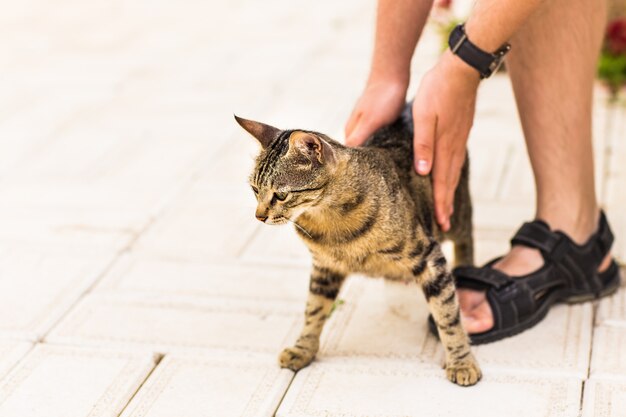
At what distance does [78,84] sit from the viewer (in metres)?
4.65

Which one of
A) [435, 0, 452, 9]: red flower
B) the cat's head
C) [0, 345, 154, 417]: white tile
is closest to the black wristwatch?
the cat's head

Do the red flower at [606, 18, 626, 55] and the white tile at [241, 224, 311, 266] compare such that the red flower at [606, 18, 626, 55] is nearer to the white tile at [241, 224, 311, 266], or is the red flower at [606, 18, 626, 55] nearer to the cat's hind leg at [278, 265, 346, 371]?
the white tile at [241, 224, 311, 266]

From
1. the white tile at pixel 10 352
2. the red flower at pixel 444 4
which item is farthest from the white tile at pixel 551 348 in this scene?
the red flower at pixel 444 4

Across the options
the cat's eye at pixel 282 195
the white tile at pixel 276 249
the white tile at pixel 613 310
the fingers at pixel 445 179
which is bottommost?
the white tile at pixel 613 310

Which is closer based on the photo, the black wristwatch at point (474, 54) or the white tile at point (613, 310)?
the black wristwatch at point (474, 54)

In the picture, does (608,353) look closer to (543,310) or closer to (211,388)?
(543,310)

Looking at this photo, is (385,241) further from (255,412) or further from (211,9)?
(211,9)

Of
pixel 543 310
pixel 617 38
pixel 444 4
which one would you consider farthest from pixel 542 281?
pixel 444 4

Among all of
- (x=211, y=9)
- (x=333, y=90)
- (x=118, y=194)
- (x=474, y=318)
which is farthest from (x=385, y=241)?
(x=211, y=9)

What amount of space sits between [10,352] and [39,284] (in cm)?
38

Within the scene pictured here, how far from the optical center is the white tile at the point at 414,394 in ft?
7.25

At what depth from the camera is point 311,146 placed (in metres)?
2.10

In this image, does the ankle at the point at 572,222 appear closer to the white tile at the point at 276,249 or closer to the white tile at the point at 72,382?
the white tile at the point at 276,249

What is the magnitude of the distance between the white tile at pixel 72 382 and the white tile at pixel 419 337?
51 centimetres
